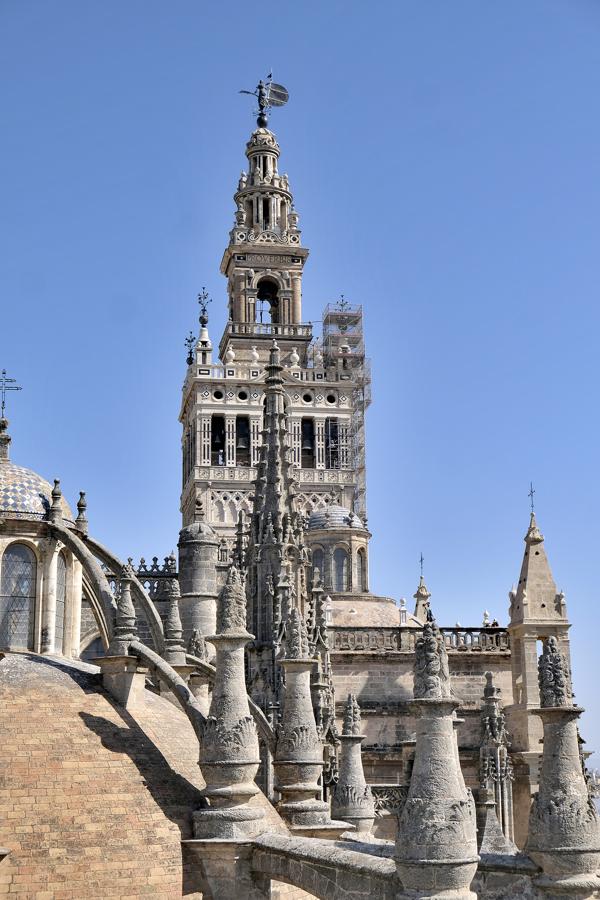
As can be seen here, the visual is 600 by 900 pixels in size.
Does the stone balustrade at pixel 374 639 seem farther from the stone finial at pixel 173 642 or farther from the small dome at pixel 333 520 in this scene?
the stone finial at pixel 173 642

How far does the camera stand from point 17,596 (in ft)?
63.7

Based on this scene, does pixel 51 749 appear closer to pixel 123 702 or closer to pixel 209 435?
pixel 123 702

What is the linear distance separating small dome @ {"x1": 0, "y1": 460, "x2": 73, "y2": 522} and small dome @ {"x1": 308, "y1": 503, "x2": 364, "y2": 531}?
3227 cm

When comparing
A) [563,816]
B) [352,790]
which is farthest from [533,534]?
[563,816]

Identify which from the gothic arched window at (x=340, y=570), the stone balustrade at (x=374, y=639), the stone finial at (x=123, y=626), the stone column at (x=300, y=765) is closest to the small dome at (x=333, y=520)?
the gothic arched window at (x=340, y=570)

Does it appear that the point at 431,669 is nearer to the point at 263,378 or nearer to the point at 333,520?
the point at 333,520

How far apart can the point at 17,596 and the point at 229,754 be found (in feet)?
17.4

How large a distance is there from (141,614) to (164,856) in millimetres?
19618

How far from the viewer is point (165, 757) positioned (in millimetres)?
16797

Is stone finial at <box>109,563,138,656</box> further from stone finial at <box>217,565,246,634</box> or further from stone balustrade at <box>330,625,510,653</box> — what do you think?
stone balustrade at <box>330,625,510,653</box>

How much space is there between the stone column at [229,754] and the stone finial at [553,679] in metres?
4.11

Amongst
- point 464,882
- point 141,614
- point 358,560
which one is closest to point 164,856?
point 464,882

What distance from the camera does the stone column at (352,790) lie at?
24.5m

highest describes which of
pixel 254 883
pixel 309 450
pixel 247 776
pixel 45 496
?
pixel 309 450
